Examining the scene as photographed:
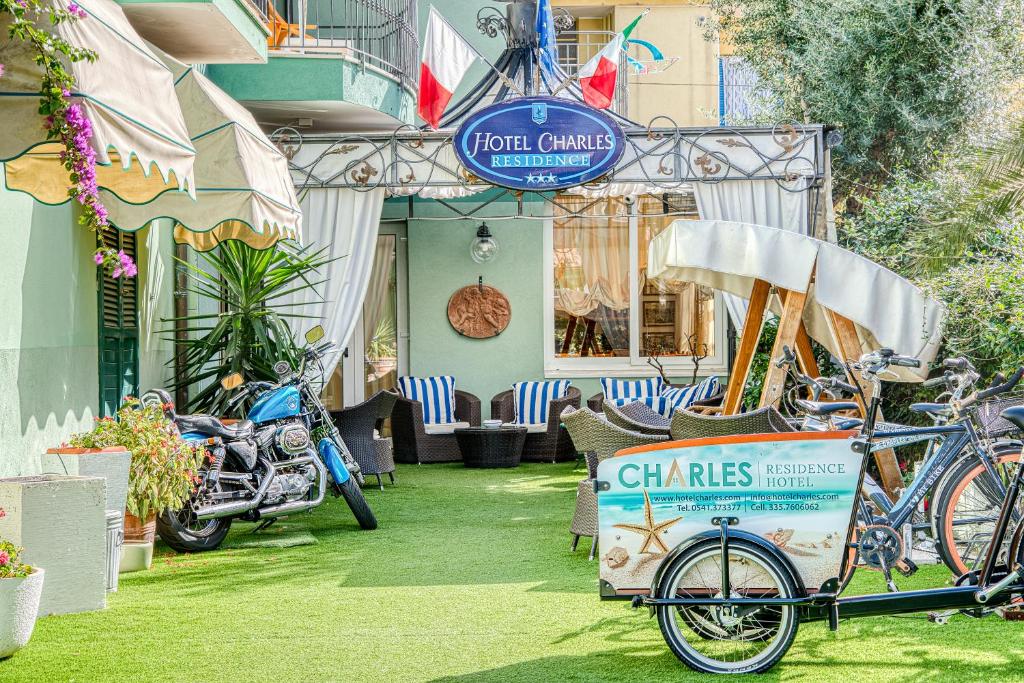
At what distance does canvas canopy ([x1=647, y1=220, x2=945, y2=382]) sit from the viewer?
23.9 feet

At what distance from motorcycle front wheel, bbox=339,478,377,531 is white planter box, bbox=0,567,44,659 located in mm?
3123

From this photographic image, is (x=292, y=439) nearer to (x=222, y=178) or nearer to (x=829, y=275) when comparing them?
(x=222, y=178)

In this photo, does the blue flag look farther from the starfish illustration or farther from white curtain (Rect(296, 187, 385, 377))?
the starfish illustration

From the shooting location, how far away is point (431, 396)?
12.5 meters

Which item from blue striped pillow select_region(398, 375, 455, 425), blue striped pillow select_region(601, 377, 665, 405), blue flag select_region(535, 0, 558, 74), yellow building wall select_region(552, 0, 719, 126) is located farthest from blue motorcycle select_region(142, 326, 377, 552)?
yellow building wall select_region(552, 0, 719, 126)

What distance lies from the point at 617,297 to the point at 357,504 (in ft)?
21.9

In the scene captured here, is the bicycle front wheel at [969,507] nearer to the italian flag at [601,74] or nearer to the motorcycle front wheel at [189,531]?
the motorcycle front wheel at [189,531]

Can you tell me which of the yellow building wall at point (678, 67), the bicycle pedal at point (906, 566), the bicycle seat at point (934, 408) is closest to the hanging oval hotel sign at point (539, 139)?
the bicycle seat at point (934, 408)

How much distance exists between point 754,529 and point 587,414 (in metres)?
2.27

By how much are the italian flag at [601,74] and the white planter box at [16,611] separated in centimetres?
594

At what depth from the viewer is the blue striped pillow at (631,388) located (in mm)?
12711

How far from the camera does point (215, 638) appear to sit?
194 inches

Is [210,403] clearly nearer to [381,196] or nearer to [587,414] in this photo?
[381,196]

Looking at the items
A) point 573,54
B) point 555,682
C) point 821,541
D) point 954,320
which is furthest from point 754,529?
point 573,54
